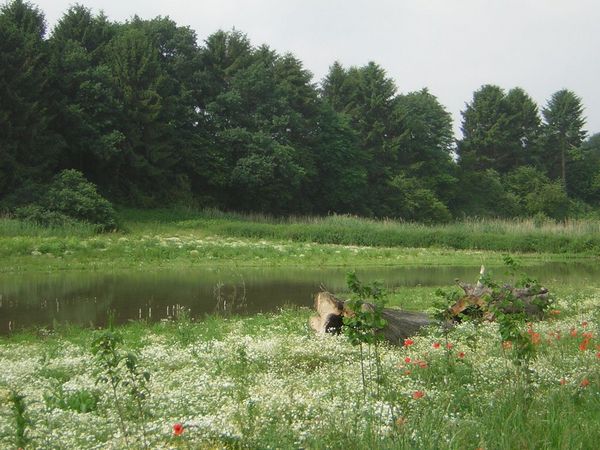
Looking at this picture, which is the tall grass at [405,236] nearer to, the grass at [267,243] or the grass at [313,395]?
the grass at [267,243]

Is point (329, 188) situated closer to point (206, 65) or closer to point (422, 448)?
point (206, 65)

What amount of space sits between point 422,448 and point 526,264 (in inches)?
1248

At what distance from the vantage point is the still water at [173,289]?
1662 cm

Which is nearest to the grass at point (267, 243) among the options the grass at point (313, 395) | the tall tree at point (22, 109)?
the tall tree at point (22, 109)

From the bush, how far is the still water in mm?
11274

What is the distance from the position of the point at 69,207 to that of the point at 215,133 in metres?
22.7

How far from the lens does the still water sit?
16.6 meters

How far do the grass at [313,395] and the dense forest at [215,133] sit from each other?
28.7 m

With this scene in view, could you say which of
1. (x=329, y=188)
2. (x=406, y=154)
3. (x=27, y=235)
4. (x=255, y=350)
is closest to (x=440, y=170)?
(x=406, y=154)

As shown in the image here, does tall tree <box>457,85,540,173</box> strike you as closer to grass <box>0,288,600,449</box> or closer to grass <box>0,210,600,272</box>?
grass <box>0,210,600,272</box>

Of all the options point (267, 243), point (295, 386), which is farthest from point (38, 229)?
point (295, 386)

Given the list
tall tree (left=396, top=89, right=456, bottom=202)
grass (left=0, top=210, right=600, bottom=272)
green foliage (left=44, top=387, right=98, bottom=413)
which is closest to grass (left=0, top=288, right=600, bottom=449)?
green foliage (left=44, top=387, right=98, bottom=413)

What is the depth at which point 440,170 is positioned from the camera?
78.4 metres

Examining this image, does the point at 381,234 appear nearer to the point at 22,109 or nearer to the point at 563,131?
the point at 22,109
